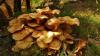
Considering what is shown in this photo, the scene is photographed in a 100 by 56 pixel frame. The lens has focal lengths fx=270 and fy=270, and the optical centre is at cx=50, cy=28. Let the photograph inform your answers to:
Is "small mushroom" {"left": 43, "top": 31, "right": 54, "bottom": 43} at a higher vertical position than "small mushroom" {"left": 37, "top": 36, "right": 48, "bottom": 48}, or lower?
higher

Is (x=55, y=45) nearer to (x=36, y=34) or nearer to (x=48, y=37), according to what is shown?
(x=48, y=37)

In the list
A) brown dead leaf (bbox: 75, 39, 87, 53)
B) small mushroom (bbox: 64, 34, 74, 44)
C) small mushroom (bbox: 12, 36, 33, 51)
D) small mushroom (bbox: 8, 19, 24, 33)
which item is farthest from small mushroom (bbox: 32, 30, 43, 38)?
brown dead leaf (bbox: 75, 39, 87, 53)

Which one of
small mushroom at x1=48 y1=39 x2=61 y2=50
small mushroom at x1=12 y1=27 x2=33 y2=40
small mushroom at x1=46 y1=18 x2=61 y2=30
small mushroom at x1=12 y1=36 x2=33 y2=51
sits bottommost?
small mushroom at x1=12 y1=36 x2=33 y2=51

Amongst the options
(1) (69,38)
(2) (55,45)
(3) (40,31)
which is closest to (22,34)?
(3) (40,31)

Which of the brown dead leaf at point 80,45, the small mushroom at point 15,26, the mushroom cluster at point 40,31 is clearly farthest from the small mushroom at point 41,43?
the brown dead leaf at point 80,45

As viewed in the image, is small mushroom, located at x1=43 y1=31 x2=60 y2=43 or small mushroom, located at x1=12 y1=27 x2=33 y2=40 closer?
small mushroom, located at x1=43 y1=31 x2=60 y2=43

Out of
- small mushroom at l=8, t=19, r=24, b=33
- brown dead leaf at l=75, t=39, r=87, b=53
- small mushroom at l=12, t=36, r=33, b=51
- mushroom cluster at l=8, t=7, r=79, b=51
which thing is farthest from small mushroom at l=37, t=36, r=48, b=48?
brown dead leaf at l=75, t=39, r=87, b=53

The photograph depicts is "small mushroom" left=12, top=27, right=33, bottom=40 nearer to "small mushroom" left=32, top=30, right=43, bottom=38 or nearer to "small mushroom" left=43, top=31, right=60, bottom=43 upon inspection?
"small mushroom" left=32, top=30, right=43, bottom=38

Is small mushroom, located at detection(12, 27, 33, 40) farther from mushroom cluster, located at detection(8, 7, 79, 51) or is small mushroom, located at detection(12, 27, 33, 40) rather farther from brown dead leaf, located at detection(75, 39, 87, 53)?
brown dead leaf, located at detection(75, 39, 87, 53)
